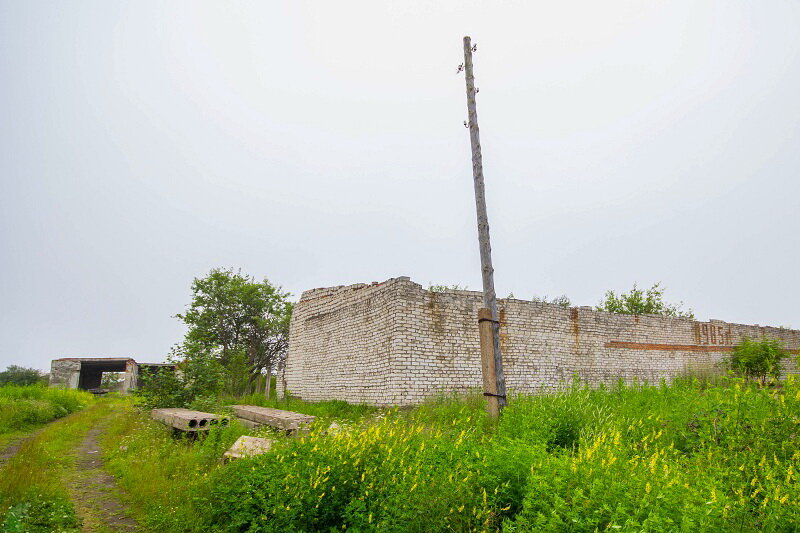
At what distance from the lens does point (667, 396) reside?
25.6ft

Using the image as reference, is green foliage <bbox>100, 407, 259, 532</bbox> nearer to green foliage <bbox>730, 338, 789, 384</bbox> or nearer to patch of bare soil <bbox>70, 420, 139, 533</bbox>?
patch of bare soil <bbox>70, 420, 139, 533</bbox>

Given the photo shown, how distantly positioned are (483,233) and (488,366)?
218cm

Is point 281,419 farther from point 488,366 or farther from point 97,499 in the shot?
point 488,366

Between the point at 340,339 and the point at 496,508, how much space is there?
9.86 m

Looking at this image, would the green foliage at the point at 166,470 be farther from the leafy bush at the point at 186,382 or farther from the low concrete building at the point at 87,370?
the low concrete building at the point at 87,370

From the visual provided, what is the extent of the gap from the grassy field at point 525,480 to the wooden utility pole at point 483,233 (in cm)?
76

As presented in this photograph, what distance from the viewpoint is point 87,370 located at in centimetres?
3581

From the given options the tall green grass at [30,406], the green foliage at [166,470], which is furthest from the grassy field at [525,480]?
the tall green grass at [30,406]

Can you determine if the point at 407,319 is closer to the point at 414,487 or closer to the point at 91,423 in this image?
the point at 414,487

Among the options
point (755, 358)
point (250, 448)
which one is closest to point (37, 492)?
point (250, 448)

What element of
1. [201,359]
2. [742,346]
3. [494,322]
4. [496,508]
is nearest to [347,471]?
[496,508]

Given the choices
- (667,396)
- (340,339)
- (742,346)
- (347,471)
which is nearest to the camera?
(347,471)

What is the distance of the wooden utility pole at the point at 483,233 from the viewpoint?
6.86 metres

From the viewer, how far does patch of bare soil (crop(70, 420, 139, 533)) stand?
4785mm
